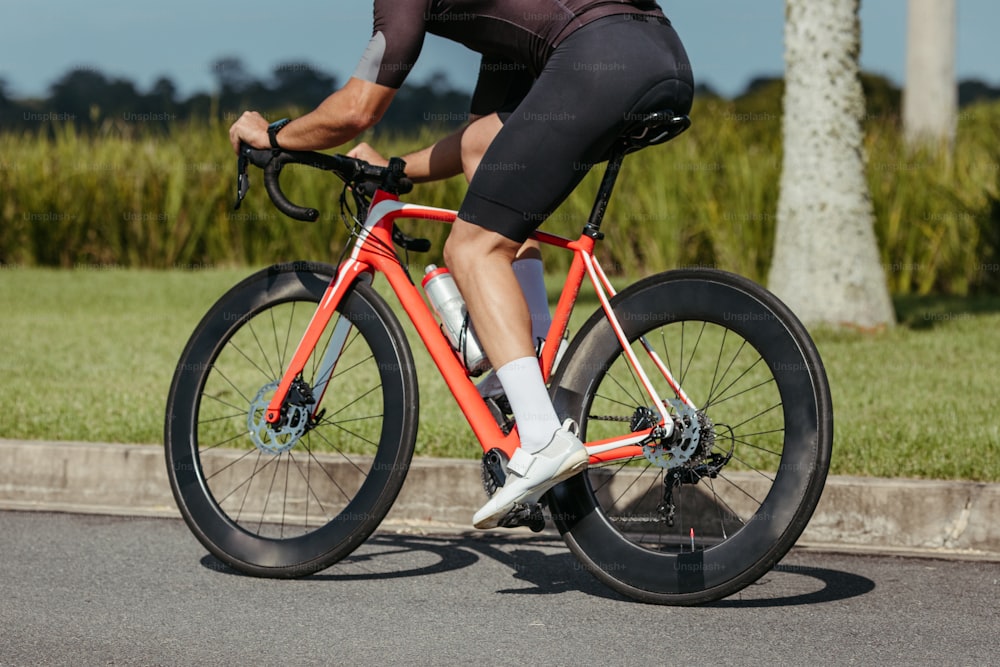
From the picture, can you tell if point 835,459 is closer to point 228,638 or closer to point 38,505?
point 228,638

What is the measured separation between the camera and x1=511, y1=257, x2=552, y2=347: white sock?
4.43 m

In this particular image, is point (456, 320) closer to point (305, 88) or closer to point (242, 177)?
point (242, 177)

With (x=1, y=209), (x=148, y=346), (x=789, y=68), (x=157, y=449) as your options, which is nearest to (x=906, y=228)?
(x=789, y=68)

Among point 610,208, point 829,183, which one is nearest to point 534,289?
point 829,183

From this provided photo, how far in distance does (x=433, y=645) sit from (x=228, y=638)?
0.55 metres

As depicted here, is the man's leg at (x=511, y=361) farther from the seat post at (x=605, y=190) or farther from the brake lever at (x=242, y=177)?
the brake lever at (x=242, y=177)

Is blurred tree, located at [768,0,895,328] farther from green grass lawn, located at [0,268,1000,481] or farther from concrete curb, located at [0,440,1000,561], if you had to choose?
concrete curb, located at [0,440,1000,561]

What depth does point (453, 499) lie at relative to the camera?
534 cm

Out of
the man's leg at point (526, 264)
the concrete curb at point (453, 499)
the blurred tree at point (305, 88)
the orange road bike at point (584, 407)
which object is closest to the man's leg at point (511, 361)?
the orange road bike at point (584, 407)

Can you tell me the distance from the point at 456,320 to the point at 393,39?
0.87 m

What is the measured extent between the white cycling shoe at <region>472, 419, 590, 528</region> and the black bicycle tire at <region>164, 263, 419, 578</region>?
364 mm

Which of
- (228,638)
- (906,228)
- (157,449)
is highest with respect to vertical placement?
(906,228)

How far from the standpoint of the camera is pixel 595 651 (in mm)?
3646

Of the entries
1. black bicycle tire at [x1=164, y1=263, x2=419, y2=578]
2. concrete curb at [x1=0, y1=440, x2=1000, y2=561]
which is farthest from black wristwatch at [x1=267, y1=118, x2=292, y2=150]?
concrete curb at [x1=0, y1=440, x2=1000, y2=561]
